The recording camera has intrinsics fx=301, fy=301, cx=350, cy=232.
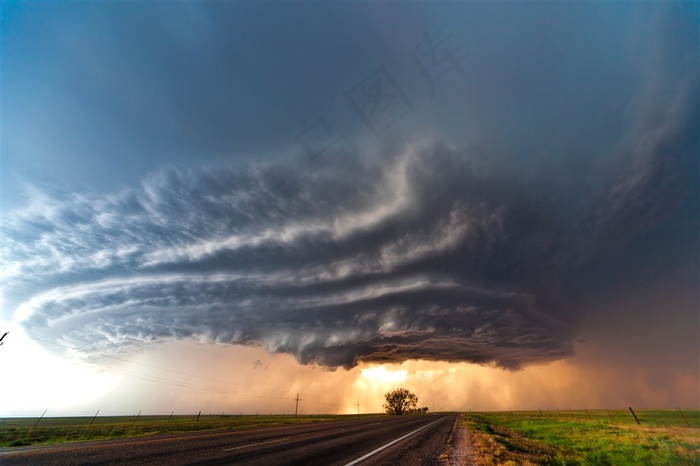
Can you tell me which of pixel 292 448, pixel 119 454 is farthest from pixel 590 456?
pixel 119 454

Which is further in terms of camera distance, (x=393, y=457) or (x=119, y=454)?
(x=393, y=457)

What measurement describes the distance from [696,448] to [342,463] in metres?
23.5

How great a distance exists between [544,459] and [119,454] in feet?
55.2

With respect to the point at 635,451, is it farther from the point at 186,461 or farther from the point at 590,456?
the point at 186,461

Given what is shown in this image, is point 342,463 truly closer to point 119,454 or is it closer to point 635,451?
point 119,454

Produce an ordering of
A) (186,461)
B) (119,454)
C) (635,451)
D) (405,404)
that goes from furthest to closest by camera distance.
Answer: (405,404), (635,451), (119,454), (186,461)

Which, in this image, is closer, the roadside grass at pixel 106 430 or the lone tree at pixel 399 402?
the roadside grass at pixel 106 430

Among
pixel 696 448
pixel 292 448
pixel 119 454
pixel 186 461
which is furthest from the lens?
pixel 696 448

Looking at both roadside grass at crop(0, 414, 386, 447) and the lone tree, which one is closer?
roadside grass at crop(0, 414, 386, 447)

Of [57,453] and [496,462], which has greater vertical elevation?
[57,453]

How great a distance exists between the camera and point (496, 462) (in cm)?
1152

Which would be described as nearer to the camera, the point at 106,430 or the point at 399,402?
the point at 106,430

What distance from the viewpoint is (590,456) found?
14.6 m

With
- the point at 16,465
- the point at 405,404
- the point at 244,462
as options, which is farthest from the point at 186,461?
the point at 405,404
